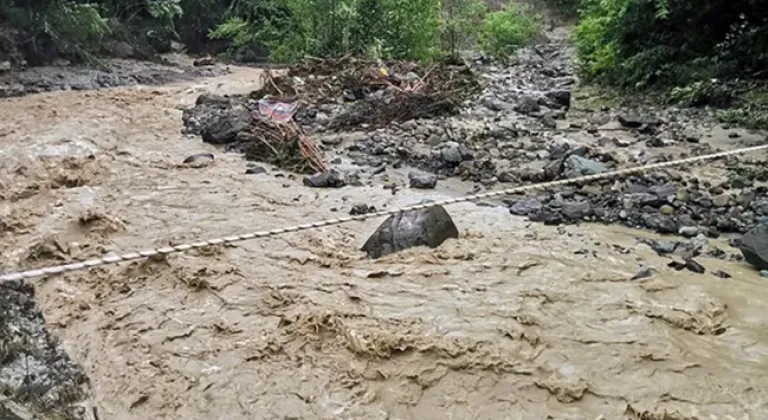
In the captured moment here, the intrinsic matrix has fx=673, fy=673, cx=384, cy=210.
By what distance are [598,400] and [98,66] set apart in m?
13.9

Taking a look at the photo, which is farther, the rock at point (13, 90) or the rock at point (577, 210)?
the rock at point (13, 90)

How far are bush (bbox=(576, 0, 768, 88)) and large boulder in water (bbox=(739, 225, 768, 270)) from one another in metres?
5.16

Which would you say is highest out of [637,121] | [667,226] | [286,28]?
[637,121]

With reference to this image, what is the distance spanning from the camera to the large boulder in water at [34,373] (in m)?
3.05

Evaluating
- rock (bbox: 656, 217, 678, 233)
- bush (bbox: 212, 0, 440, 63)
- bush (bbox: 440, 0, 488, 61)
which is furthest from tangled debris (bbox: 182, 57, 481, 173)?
rock (bbox: 656, 217, 678, 233)

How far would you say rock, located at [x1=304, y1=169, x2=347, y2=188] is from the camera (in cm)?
610

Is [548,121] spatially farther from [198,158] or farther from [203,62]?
[203,62]

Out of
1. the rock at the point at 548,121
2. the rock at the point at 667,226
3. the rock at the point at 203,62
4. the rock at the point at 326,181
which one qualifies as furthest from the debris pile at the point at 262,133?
the rock at the point at 203,62

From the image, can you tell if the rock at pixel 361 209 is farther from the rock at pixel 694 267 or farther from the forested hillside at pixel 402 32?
the forested hillside at pixel 402 32

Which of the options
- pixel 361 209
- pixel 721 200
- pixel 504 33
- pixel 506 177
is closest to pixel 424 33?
pixel 504 33

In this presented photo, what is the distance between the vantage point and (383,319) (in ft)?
11.9

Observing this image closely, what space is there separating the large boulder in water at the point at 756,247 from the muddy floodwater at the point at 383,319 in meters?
0.08

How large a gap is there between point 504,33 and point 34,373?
47.9 feet

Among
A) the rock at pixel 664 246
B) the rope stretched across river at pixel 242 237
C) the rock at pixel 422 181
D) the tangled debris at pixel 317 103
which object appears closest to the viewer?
the rope stretched across river at pixel 242 237
